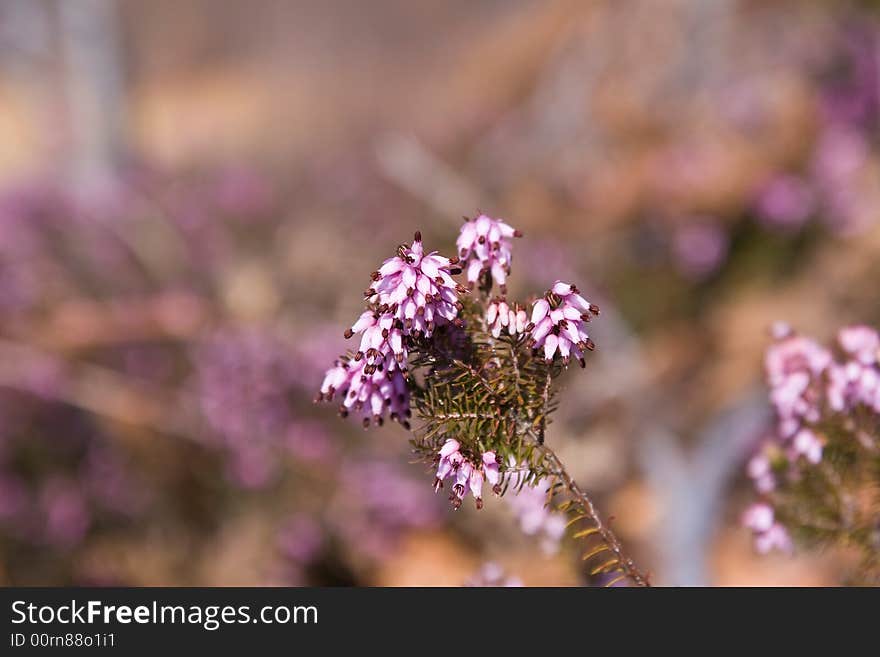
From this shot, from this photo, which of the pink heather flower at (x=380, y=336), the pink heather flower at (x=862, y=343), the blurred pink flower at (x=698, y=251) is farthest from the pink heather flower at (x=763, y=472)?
the blurred pink flower at (x=698, y=251)

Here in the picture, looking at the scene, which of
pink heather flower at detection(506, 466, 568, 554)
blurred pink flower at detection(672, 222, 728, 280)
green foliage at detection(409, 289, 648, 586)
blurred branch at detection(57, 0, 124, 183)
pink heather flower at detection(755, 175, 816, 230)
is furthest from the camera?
blurred branch at detection(57, 0, 124, 183)

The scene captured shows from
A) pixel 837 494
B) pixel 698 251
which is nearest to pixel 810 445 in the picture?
pixel 837 494

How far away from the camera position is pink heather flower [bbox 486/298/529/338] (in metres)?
1.75

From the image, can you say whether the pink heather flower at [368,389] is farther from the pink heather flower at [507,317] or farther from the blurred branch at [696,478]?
the blurred branch at [696,478]

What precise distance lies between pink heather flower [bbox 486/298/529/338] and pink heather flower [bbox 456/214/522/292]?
0.10 m

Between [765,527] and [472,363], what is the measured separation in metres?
1.09

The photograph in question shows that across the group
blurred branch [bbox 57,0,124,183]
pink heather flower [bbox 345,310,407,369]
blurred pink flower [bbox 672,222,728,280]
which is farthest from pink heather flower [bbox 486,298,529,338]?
blurred branch [bbox 57,0,124,183]

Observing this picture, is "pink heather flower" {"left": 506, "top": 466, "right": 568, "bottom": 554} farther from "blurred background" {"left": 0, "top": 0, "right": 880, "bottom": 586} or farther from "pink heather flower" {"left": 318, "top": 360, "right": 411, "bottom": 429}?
"pink heather flower" {"left": 318, "top": 360, "right": 411, "bottom": 429}

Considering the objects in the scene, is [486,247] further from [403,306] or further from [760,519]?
[760,519]

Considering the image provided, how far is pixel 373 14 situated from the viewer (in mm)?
23969

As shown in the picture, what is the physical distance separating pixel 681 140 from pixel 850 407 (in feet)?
25.5

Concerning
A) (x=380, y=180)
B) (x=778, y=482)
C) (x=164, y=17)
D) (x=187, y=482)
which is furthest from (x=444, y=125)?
(x=164, y=17)

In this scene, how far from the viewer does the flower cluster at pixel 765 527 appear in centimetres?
224

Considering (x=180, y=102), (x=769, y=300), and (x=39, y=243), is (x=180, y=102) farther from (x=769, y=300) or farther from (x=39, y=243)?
(x=769, y=300)
